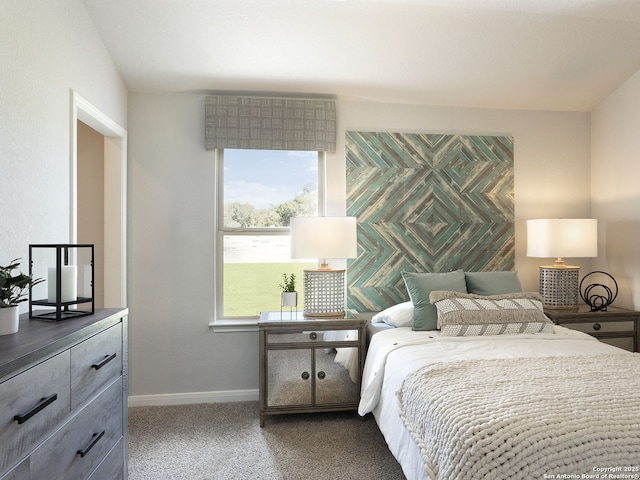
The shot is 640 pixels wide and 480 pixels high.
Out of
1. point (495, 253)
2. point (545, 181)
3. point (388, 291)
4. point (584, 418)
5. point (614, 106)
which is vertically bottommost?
point (584, 418)

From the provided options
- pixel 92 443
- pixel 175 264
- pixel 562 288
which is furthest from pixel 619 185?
pixel 92 443

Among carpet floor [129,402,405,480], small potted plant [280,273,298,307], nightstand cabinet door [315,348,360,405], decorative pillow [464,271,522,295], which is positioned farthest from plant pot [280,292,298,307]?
decorative pillow [464,271,522,295]

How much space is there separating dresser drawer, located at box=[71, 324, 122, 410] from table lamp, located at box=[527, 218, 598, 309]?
3031 mm

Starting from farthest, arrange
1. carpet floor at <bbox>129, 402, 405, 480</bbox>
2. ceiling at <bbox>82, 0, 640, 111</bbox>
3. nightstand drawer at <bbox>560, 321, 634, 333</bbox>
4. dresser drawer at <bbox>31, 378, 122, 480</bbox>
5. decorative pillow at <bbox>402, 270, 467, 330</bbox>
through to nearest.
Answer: nightstand drawer at <bbox>560, 321, 634, 333</bbox>
decorative pillow at <bbox>402, 270, 467, 330</bbox>
ceiling at <bbox>82, 0, 640, 111</bbox>
carpet floor at <bbox>129, 402, 405, 480</bbox>
dresser drawer at <bbox>31, 378, 122, 480</bbox>

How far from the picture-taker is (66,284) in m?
1.62

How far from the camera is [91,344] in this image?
1.53 meters

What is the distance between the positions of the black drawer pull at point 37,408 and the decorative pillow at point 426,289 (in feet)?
6.76

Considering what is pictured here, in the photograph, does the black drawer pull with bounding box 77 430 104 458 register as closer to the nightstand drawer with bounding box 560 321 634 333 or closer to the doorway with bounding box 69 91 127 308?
the doorway with bounding box 69 91 127 308

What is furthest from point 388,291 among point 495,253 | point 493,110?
point 493,110

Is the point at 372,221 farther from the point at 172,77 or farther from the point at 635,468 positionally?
the point at 635,468

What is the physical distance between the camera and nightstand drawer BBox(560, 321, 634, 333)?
2980mm

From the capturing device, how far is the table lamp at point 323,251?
275cm

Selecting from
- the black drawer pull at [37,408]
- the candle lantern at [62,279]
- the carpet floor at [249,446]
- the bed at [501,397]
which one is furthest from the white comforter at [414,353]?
the candle lantern at [62,279]

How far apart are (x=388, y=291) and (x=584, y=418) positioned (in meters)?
1.94
